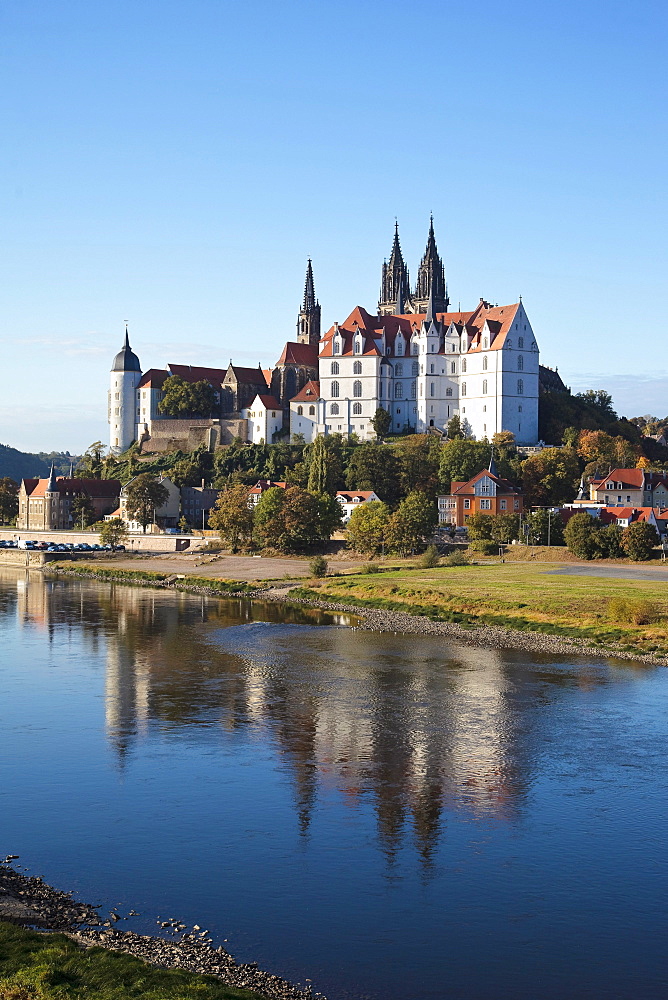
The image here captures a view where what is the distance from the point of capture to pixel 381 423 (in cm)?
10350

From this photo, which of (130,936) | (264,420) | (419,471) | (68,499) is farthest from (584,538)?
(68,499)

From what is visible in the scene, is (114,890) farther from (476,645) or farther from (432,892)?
(476,645)

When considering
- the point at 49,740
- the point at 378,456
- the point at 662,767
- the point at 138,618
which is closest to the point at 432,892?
the point at 662,767

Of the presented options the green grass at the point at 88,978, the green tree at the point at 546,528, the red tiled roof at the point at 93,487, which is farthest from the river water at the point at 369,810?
the red tiled roof at the point at 93,487

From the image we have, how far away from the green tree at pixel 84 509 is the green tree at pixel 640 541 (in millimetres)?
60904

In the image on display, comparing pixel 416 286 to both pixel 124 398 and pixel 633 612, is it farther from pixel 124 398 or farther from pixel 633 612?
pixel 633 612

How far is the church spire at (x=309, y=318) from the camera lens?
139625 mm

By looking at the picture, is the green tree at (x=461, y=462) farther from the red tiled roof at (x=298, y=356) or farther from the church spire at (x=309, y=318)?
the church spire at (x=309, y=318)

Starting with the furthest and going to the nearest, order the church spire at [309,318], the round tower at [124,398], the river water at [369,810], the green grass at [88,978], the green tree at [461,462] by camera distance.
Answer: the church spire at [309,318] → the round tower at [124,398] → the green tree at [461,462] → the river water at [369,810] → the green grass at [88,978]

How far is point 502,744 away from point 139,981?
53.1ft

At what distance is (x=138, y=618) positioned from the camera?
57312mm

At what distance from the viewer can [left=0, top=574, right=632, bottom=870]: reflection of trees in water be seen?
85.8 ft

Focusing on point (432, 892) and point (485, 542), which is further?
point (485, 542)

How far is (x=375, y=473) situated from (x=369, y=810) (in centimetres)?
6970
